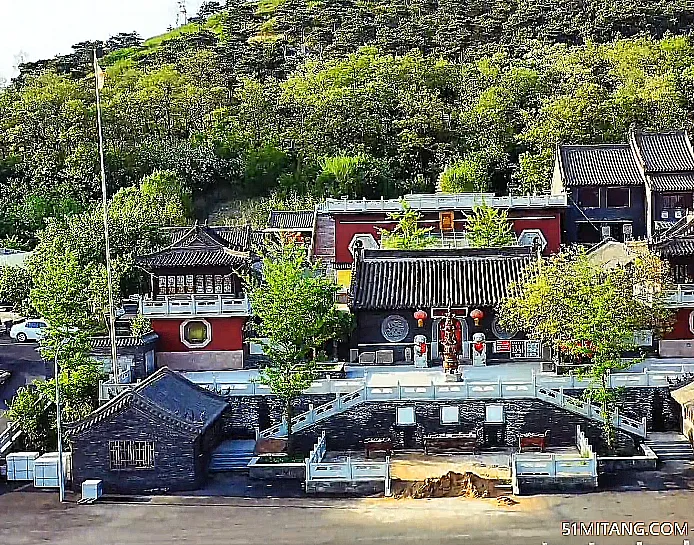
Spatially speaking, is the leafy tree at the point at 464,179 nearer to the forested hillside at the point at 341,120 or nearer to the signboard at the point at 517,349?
the forested hillside at the point at 341,120

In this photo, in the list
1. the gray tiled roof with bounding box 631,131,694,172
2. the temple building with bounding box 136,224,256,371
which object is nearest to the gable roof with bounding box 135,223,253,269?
the temple building with bounding box 136,224,256,371

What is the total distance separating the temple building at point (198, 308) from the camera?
99.0ft

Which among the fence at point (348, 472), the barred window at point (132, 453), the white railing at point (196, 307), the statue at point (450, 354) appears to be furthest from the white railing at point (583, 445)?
the white railing at point (196, 307)

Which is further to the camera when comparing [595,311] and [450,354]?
[450,354]

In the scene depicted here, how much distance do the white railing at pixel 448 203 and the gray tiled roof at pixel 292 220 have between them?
209 inches

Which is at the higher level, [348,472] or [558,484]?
[348,472]

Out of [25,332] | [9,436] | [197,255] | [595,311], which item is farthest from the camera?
[25,332]

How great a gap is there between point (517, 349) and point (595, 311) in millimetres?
4584

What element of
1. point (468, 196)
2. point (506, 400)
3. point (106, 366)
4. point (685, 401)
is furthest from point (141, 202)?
point (685, 401)

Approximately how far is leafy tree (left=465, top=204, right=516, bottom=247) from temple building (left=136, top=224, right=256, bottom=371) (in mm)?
10310

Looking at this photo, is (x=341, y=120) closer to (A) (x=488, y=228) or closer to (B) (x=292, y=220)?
(B) (x=292, y=220)

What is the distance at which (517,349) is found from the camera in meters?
30.0

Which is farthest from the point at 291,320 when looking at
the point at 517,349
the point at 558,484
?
the point at 558,484

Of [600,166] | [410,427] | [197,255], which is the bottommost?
[410,427]
